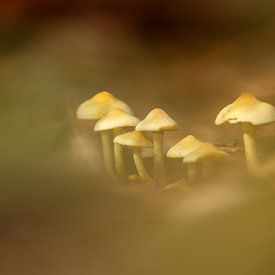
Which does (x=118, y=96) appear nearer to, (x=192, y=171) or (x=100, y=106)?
(x=100, y=106)

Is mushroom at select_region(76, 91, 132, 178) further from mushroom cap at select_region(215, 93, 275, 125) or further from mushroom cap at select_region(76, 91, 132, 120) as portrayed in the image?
mushroom cap at select_region(215, 93, 275, 125)

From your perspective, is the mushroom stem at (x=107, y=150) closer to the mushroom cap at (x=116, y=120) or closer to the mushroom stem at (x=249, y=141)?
the mushroom cap at (x=116, y=120)

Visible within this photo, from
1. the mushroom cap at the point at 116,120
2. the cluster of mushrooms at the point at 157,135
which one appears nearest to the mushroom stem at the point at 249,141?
the cluster of mushrooms at the point at 157,135

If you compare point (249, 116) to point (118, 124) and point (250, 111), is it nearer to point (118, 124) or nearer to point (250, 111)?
point (250, 111)

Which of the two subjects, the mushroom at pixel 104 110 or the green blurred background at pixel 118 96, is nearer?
the green blurred background at pixel 118 96

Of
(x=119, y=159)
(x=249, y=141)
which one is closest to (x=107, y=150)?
(x=119, y=159)

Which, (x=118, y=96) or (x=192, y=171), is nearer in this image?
(x=192, y=171)
